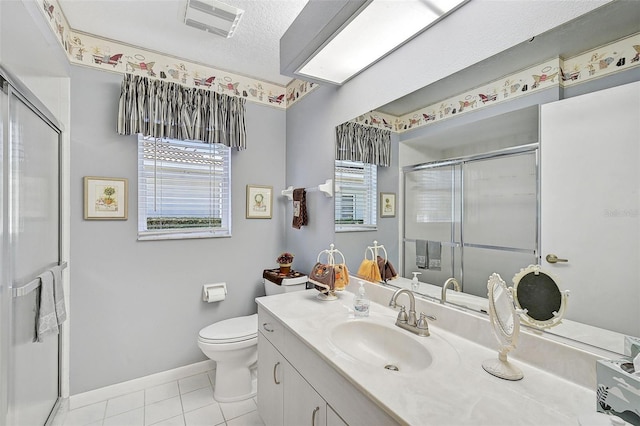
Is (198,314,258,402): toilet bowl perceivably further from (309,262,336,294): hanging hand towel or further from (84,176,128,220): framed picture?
(84,176,128,220): framed picture

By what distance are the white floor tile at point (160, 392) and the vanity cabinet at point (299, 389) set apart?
2.93 ft

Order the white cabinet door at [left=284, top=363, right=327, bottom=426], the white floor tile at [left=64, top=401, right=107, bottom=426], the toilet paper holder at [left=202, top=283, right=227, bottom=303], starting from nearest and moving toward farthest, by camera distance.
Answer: the white cabinet door at [left=284, top=363, right=327, bottom=426], the white floor tile at [left=64, top=401, right=107, bottom=426], the toilet paper holder at [left=202, top=283, right=227, bottom=303]

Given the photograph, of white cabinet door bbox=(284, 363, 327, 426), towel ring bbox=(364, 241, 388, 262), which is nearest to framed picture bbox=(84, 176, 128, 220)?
white cabinet door bbox=(284, 363, 327, 426)

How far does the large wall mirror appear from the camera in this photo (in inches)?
32.9

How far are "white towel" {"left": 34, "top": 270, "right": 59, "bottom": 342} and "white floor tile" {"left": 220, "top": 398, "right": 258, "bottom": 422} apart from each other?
1.13m

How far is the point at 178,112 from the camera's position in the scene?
2.21m

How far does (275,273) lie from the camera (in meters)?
2.44

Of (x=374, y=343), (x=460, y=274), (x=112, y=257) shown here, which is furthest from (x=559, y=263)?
(x=112, y=257)

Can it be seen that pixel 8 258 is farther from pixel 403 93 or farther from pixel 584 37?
pixel 584 37

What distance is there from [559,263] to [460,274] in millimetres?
369

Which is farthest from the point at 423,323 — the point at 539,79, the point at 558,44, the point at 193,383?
the point at 193,383

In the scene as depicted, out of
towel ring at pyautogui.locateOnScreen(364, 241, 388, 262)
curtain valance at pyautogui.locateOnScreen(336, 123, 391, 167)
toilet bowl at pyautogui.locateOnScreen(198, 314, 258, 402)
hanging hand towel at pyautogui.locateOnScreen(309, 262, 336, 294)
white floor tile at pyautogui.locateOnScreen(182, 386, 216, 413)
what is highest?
curtain valance at pyautogui.locateOnScreen(336, 123, 391, 167)

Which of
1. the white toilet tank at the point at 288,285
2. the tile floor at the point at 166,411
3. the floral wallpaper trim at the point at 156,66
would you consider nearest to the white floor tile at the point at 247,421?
the tile floor at the point at 166,411

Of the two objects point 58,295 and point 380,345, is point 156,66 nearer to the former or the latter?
point 58,295
